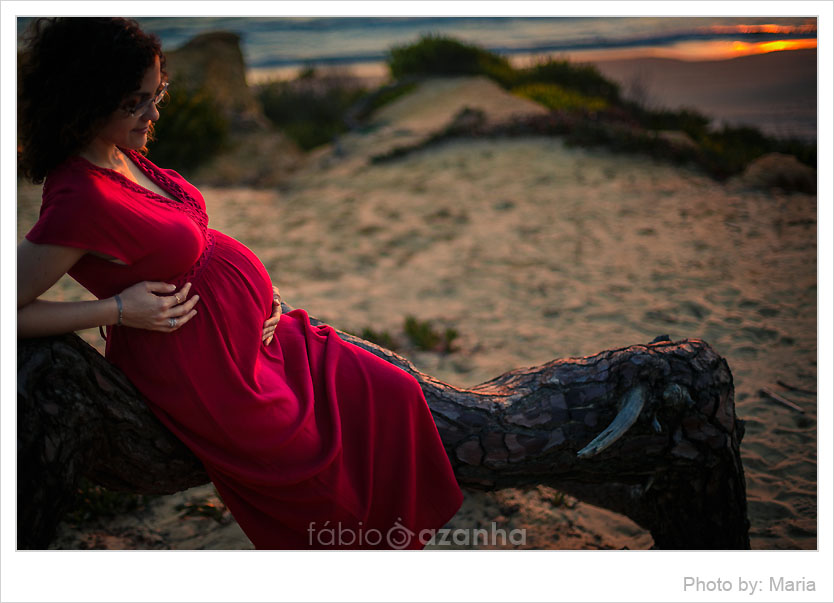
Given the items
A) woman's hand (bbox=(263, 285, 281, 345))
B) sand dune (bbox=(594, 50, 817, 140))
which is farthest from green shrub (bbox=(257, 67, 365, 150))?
woman's hand (bbox=(263, 285, 281, 345))

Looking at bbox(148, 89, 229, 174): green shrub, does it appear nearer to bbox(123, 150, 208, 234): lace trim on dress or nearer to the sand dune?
the sand dune

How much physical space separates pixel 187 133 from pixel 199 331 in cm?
759

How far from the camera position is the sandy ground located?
3000 millimetres

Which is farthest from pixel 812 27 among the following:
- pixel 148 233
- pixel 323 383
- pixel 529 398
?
pixel 148 233

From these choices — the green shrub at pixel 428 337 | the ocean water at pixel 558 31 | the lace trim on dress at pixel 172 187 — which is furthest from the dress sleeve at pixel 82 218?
Answer: the green shrub at pixel 428 337

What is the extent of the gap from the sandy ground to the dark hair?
1.94 metres

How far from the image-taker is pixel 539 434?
215 centimetres

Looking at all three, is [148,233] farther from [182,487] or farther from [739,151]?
[739,151]

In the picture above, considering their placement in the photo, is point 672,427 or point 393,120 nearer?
point 672,427

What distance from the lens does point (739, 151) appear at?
26.7ft

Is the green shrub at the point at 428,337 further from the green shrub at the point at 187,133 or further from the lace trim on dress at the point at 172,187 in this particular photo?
the green shrub at the point at 187,133

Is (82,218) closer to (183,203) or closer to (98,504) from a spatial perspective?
(183,203)

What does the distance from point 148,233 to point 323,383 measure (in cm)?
70

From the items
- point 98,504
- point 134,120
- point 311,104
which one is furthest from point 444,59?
point 134,120
